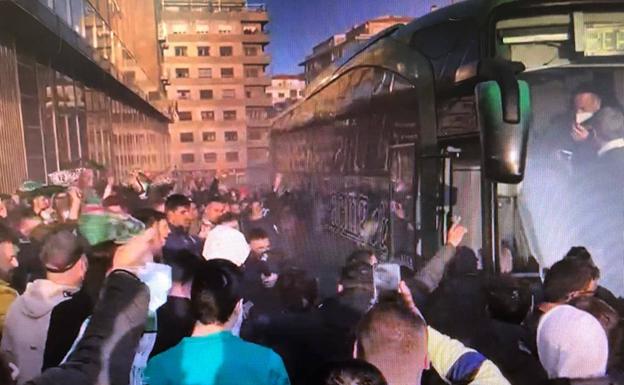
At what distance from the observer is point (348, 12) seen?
9.48 feet

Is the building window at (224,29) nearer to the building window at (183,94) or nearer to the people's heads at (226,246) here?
the building window at (183,94)

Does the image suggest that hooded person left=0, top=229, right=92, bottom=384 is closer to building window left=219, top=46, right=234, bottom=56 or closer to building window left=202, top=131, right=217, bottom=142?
building window left=202, top=131, right=217, bottom=142

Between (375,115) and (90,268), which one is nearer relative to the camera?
(90,268)

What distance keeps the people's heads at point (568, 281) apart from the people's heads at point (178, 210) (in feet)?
4.81

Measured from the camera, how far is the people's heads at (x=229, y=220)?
281 cm

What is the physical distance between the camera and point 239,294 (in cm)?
217

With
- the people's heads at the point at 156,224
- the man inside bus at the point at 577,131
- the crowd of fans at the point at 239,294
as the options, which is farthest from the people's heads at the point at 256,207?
the man inside bus at the point at 577,131

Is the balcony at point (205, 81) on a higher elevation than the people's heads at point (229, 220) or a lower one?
higher

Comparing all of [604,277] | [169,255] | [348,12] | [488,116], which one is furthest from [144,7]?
[604,277]

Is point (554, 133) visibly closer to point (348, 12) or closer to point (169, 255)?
point (348, 12)

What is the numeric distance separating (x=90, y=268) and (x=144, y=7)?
3.72 feet

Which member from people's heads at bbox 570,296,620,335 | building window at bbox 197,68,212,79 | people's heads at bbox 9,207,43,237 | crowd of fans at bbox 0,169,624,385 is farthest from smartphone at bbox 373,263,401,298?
people's heads at bbox 9,207,43,237

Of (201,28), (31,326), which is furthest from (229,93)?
(31,326)

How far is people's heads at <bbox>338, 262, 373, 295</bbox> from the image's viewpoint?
8.68ft
